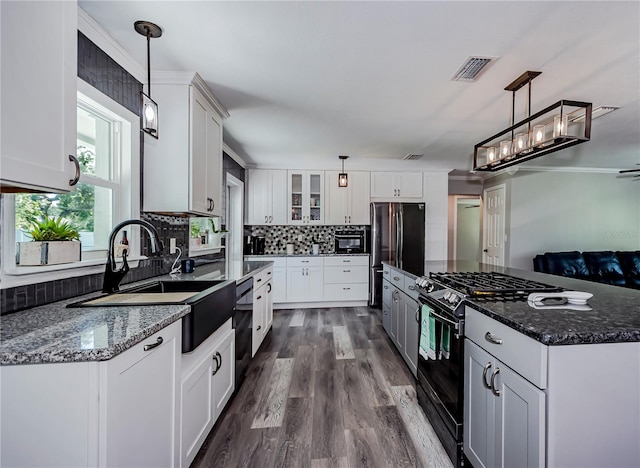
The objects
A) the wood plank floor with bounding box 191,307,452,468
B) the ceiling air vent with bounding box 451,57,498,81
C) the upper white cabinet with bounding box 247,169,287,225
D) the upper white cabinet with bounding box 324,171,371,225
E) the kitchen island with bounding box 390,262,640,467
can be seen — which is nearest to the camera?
the kitchen island with bounding box 390,262,640,467

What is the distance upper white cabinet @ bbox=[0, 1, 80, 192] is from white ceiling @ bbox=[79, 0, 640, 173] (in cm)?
68

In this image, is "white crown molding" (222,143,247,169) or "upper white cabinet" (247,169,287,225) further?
"upper white cabinet" (247,169,287,225)

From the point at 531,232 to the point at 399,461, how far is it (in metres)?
5.18

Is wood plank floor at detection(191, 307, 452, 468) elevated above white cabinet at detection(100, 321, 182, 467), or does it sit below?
below

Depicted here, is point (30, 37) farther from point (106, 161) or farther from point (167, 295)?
point (167, 295)

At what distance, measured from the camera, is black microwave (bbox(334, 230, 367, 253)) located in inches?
208

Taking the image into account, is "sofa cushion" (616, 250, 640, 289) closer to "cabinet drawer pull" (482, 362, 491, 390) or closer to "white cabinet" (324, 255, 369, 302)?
"white cabinet" (324, 255, 369, 302)

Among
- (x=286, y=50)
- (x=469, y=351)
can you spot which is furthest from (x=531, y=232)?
(x=286, y=50)

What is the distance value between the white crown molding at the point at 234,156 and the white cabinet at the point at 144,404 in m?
3.03

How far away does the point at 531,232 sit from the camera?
5449mm

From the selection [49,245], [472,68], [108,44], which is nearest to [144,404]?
[49,245]

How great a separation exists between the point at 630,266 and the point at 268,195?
6026 mm

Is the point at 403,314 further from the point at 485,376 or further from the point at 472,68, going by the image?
the point at 472,68

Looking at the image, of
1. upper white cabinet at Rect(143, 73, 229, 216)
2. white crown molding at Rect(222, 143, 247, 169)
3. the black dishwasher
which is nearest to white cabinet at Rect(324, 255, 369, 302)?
white crown molding at Rect(222, 143, 247, 169)
